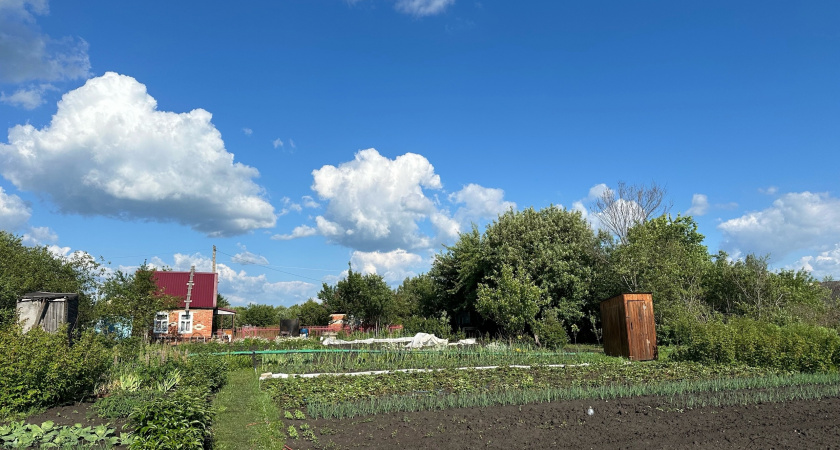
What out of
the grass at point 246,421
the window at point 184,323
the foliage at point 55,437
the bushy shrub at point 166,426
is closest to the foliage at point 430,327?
the grass at point 246,421

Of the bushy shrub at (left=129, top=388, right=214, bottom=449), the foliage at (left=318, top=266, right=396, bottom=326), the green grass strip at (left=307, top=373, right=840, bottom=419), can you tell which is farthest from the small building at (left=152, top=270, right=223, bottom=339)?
the bushy shrub at (left=129, top=388, right=214, bottom=449)

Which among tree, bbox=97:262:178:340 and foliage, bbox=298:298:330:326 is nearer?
tree, bbox=97:262:178:340

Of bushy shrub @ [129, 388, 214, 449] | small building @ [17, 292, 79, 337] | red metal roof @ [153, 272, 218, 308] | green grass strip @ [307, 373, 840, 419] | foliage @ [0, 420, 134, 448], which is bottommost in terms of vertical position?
green grass strip @ [307, 373, 840, 419]

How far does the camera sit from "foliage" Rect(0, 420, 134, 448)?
5766mm

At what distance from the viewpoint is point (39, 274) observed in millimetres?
22578

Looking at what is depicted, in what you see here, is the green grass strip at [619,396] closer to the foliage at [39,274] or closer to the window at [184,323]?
the foliage at [39,274]

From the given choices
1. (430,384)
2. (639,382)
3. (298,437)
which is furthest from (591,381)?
(298,437)

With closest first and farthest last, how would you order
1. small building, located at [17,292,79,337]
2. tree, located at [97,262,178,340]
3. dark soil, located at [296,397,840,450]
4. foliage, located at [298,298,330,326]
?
dark soil, located at [296,397,840,450], small building, located at [17,292,79,337], tree, located at [97,262,178,340], foliage, located at [298,298,330,326]

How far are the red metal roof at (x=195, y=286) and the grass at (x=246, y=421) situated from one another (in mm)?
24306

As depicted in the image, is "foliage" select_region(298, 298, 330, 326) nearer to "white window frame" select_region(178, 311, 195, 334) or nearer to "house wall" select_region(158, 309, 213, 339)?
"house wall" select_region(158, 309, 213, 339)

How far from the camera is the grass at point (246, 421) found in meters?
6.86

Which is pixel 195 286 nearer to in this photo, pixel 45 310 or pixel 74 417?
pixel 45 310

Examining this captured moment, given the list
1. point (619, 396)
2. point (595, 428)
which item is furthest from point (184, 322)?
point (595, 428)

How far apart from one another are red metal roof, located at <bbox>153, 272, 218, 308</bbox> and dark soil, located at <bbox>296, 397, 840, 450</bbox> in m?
29.1
